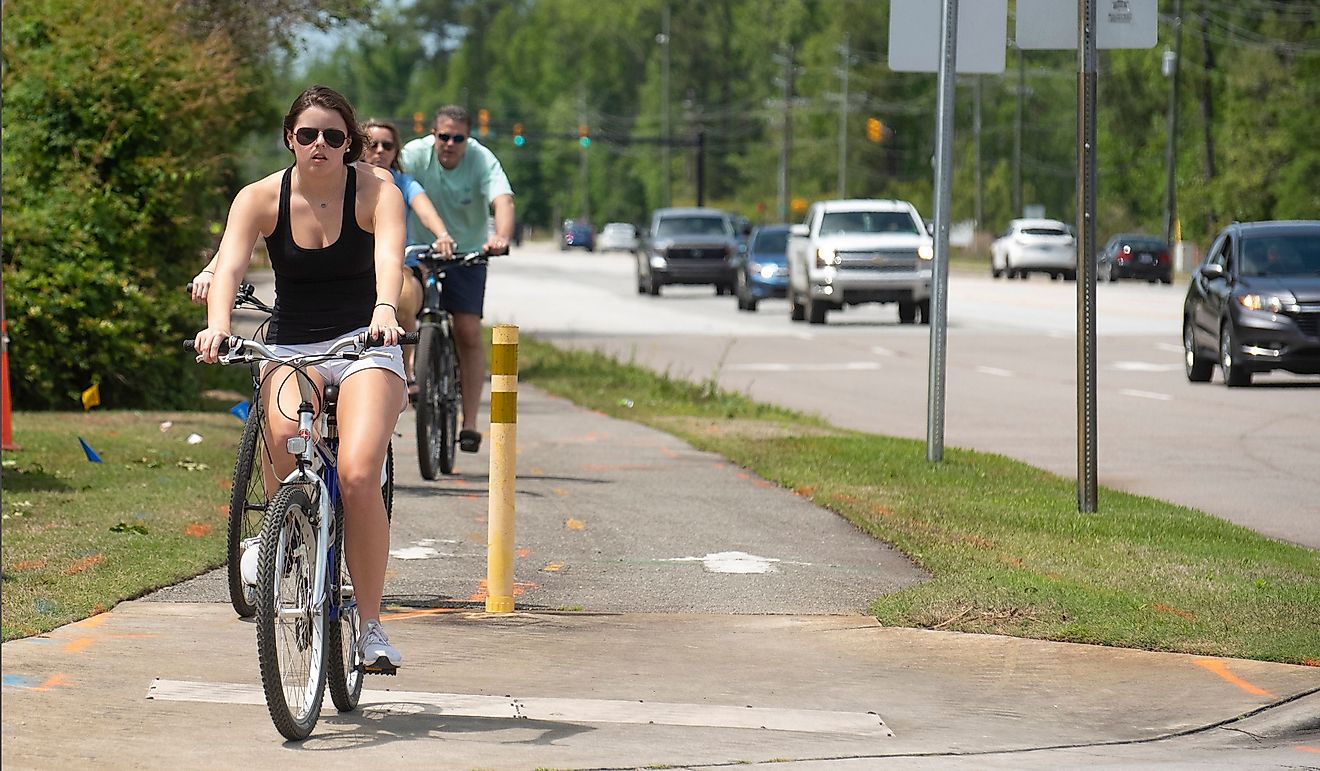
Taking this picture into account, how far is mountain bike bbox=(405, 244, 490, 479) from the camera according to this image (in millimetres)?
11695

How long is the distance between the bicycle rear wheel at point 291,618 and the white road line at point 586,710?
0.42 meters

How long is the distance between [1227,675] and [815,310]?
28583 millimetres

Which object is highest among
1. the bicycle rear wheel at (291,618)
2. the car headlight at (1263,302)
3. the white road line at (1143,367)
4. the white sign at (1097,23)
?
the white sign at (1097,23)

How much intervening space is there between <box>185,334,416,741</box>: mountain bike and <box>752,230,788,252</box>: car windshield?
3719cm

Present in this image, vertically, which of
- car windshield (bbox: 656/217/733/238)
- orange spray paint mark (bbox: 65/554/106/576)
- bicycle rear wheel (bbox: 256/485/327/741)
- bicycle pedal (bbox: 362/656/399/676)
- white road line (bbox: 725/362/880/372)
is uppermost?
car windshield (bbox: 656/217/733/238)

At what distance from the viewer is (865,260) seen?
35.1 meters

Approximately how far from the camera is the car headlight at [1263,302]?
21.5m

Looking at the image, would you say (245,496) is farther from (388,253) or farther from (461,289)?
(461,289)

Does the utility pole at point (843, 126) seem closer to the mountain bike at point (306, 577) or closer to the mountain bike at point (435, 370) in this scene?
the mountain bike at point (435, 370)

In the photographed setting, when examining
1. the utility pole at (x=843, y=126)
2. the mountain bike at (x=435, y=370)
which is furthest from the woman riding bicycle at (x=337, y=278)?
the utility pole at (x=843, y=126)

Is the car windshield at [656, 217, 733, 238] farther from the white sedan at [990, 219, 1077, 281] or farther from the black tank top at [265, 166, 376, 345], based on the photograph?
the black tank top at [265, 166, 376, 345]

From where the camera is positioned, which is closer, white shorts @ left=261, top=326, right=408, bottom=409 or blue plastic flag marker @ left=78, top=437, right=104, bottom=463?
white shorts @ left=261, top=326, right=408, bottom=409

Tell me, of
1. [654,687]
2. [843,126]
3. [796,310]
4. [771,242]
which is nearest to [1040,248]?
[771,242]

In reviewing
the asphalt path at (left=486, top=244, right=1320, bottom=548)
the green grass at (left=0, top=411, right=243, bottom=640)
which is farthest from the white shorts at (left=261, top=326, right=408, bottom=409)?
the asphalt path at (left=486, top=244, right=1320, bottom=548)
